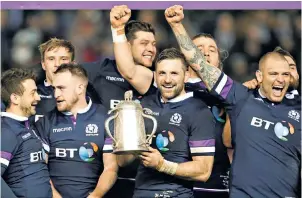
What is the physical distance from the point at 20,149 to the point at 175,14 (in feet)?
5.34

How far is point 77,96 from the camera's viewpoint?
279 inches

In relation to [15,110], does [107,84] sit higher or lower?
higher

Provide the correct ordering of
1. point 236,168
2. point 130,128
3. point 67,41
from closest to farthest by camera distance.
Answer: point 130,128 → point 236,168 → point 67,41

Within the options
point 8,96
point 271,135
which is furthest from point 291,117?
point 8,96

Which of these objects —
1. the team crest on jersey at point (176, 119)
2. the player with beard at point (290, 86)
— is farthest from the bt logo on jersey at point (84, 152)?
the player with beard at point (290, 86)

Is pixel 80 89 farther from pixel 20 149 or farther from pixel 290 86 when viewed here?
pixel 290 86

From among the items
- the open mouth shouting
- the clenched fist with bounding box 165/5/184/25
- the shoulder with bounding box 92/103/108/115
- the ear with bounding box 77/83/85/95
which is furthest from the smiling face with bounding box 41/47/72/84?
the open mouth shouting

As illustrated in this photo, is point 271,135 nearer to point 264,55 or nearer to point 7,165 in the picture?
point 264,55

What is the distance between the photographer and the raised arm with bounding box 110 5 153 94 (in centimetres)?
700

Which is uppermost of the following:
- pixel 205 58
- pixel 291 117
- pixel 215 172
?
pixel 205 58

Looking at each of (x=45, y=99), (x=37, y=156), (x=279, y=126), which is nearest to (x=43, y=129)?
(x=37, y=156)

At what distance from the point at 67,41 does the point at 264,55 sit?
5.47 ft

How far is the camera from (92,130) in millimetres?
7062

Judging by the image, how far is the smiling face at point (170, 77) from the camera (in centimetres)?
681
